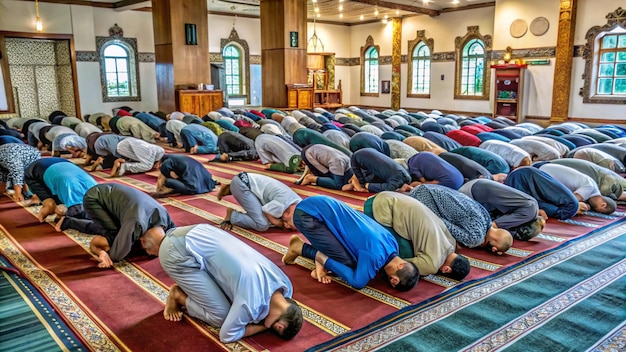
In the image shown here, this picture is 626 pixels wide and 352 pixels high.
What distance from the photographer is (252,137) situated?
7.20 meters

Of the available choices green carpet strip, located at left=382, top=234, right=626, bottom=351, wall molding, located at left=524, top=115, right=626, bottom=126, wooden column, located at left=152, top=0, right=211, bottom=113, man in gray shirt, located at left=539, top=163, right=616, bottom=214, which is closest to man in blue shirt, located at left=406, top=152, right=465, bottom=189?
man in gray shirt, located at left=539, top=163, right=616, bottom=214

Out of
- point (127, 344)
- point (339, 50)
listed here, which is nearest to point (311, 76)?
point (339, 50)

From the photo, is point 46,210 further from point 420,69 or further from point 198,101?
point 420,69

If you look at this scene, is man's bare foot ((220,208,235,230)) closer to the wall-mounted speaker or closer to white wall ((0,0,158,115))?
the wall-mounted speaker

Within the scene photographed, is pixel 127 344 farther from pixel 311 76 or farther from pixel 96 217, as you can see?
pixel 311 76

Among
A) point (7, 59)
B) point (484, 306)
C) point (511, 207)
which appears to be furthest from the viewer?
point (7, 59)

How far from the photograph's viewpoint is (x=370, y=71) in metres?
17.3

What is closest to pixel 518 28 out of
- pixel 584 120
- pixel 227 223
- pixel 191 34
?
pixel 584 120

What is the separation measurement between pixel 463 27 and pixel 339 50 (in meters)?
4.87

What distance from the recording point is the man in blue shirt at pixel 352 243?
2.63 metres

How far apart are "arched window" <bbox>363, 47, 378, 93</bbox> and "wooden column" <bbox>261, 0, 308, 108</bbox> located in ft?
16.2

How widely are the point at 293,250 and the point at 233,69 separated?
1312 cm

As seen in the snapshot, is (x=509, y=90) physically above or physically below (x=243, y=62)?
below

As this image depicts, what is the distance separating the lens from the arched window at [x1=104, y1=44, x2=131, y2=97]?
13.4 m
